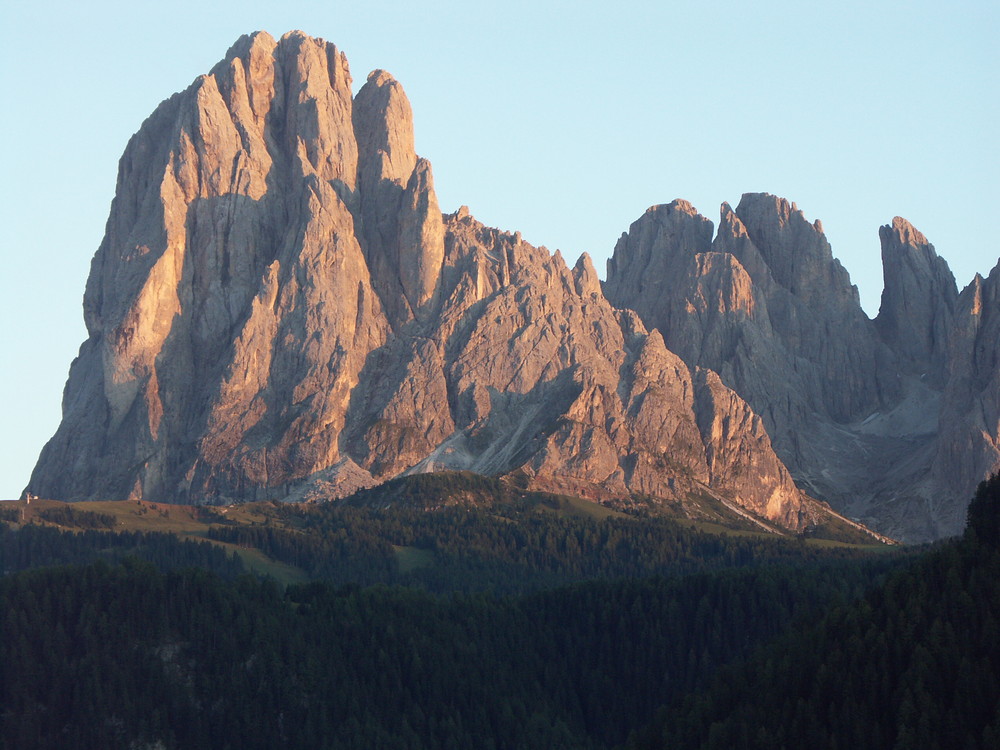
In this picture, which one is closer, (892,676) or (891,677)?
(891,677)

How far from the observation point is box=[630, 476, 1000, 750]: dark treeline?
140 metres

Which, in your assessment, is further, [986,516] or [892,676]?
[986,516]

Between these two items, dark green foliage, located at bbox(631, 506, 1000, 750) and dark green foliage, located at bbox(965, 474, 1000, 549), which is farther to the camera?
dark green foliage, located at bbox(965, 474, 1000, 549)

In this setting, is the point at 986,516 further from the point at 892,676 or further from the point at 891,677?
the point at 891,677

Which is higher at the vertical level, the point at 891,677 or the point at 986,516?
the point at 986,516

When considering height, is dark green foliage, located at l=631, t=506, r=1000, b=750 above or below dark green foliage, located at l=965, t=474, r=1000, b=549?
below

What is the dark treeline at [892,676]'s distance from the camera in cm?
14050

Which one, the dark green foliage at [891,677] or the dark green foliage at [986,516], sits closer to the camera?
the dark green foliage at [891,677]

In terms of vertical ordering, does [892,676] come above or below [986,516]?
below

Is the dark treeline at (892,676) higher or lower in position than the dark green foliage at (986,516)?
lower

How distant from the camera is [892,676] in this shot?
14975 cm

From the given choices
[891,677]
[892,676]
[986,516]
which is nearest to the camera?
[891,677]

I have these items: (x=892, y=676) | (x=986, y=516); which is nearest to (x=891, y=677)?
(x=892, y=676)

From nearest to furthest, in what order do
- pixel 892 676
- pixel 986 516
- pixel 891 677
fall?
pixel 891 677
pixel 892 676
pixel 986 516
